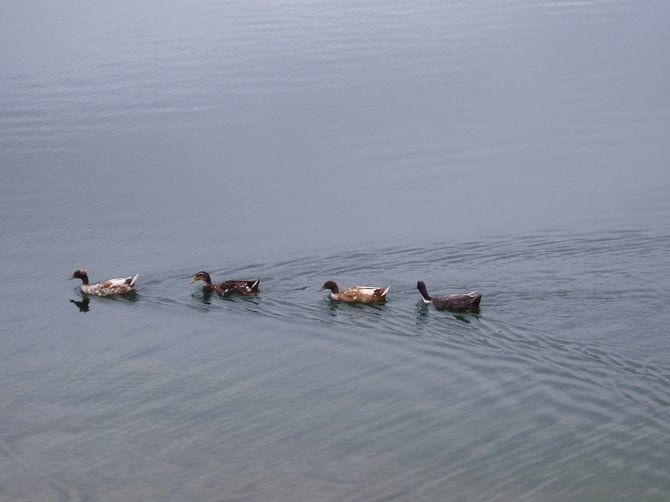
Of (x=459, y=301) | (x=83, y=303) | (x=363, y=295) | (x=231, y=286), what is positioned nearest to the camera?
(x=459, y=301)

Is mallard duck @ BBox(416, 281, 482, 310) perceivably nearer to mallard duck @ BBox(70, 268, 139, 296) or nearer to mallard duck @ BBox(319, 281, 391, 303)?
mallard duck @ BBox(319, 281, 391, 303)

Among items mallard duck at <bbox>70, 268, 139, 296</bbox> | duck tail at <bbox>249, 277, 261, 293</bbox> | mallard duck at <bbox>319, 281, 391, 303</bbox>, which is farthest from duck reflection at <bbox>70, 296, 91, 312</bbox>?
mallard duck at <bbox>319, 281, 391, 303</bbox>

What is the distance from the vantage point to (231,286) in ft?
75.6

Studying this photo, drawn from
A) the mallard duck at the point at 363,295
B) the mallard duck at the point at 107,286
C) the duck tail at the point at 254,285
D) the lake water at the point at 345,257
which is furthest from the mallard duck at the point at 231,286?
the mallard duck at the point at 363,295

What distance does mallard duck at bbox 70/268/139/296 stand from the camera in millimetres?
23750

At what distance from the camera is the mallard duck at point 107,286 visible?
935 inches

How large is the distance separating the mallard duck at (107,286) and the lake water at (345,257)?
40cm

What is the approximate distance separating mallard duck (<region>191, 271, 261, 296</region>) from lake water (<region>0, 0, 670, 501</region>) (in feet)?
0.88

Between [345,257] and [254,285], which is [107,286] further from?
[345,257]

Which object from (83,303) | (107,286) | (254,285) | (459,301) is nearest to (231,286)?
(254,285)

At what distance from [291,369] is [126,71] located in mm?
23820

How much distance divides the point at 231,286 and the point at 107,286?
3052 mm

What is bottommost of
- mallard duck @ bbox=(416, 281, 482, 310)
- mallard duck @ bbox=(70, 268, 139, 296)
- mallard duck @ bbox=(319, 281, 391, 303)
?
mallard duck @ bbox=(416, 281, 482, 310)

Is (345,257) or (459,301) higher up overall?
(345,257)
